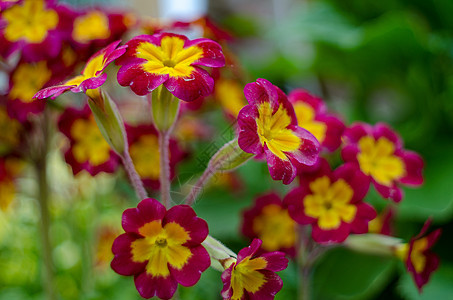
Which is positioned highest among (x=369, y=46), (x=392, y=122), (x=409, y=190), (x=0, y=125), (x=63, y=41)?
(x=63, y=41)

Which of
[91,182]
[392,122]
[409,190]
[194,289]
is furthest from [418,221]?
[91,182]

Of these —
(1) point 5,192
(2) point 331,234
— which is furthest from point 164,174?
(1) point 5,192

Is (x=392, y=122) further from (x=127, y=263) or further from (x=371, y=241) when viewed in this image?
(x=127, y=263)

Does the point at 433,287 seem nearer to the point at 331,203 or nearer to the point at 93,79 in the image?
the point at 331,203

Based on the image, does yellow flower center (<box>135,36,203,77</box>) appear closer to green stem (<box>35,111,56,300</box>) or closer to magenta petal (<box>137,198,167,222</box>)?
magenta petal (<box>137,198,167,222</box>)

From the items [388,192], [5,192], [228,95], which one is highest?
[388,192]

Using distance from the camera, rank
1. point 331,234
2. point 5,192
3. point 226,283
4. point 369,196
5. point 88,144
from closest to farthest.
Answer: point 226,283 → point 331,234 → point 88,144 → point 5,192 → point 369,196

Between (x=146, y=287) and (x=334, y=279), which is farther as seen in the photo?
(x=334, y=279)
